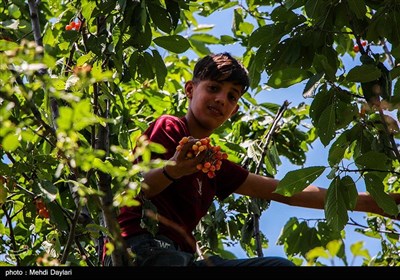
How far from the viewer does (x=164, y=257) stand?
117 inches

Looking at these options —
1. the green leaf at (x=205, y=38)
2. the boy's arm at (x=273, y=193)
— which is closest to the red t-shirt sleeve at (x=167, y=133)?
the boy's arm at (x=273, y=193)

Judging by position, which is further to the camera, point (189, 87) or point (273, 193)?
point (189, 87)

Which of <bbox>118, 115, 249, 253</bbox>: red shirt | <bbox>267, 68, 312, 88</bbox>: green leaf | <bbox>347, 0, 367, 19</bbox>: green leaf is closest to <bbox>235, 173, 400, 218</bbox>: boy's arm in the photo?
<bbox>118, 115, 249, 253</bbox>: red shirt

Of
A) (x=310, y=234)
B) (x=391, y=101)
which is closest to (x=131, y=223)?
(x=391, y=101)

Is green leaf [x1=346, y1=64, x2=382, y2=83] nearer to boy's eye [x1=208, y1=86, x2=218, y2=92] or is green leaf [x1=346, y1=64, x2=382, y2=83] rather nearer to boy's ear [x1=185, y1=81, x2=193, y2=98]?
boy's eye [x1=208, y1=86, x2=218, y2=92]

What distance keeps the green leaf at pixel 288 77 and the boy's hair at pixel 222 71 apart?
15.2 inches

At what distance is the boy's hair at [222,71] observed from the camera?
3.76 m

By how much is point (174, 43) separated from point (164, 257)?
132 cm

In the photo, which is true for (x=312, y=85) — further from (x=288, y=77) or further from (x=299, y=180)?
(x=299, y=180)

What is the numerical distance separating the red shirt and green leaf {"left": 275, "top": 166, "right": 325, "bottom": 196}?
1.08 feet

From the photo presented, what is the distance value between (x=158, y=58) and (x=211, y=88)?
32 centimetres

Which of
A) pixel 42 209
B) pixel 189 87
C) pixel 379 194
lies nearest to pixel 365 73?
pixel 379 194

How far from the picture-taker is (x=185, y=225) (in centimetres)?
335

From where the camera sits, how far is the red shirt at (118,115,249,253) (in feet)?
10.5
